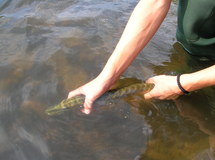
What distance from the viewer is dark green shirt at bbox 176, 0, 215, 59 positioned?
2.77m

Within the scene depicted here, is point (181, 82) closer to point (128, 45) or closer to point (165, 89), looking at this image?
point (165, 89)

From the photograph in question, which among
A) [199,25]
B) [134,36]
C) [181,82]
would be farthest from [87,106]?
[199,25]

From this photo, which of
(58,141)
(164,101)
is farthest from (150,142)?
(58,141)

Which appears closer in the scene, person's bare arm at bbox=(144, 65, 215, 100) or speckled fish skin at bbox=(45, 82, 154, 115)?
person's bare arm at bbox=(144, 65, 215, 100)

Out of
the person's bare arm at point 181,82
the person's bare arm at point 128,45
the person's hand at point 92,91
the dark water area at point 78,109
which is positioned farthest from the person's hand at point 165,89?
the person's hand at point 92,91

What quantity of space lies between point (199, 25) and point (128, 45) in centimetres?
86

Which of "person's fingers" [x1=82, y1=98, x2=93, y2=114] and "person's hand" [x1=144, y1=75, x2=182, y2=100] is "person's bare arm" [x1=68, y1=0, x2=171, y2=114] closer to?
"person's fingers" [x1=82, y1=98, x2=93, y2=114]

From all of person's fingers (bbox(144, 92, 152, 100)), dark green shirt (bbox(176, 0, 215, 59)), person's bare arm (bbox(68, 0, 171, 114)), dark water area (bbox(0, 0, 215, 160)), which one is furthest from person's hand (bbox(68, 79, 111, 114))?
dark green shirt (bbox(176, 0, 215, 59))

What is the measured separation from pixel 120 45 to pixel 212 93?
1.17m

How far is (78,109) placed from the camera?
2652 millimetres

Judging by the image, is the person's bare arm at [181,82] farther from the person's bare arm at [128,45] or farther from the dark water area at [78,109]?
the person's bare arm at [128,45]

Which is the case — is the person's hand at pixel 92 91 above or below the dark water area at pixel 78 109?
above

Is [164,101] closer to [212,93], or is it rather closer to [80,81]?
[212,93]

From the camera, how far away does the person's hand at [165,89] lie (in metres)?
2.56
